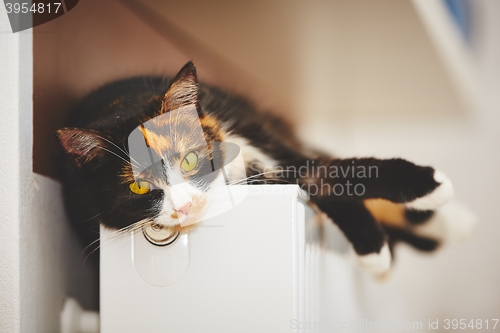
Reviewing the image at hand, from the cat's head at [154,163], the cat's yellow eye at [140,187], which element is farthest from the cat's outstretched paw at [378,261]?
the cat's yellow eye at [140,187]

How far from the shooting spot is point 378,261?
0.93 metres

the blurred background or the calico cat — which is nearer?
the calico cat

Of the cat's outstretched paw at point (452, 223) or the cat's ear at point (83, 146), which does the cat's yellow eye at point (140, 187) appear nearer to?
the cat's ear at point (83, 146)

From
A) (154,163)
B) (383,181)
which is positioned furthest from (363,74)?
(154,163)

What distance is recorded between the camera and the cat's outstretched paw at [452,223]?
0.97 meters

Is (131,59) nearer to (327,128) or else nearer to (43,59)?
(43,59)

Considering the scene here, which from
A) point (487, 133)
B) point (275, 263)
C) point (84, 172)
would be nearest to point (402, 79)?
point (487, 133)

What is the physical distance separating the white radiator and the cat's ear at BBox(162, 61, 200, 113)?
0.23 m

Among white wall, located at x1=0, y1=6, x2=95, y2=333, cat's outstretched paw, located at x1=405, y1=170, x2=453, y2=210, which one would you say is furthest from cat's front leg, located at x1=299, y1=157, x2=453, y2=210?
white wall, located at x1=0, y1=6, x2=95, y2=333

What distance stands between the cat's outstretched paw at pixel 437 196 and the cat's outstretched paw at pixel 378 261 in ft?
0.40

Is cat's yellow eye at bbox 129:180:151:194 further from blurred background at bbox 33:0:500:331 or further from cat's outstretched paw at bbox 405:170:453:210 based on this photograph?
cat's outstretched paw at bbox 405:170:453:210

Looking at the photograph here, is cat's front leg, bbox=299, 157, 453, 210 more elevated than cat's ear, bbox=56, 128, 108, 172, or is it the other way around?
cat's ear, bbox=56, 128, 108, 172

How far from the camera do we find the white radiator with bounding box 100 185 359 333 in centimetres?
69

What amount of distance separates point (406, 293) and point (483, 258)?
20 centimetres
